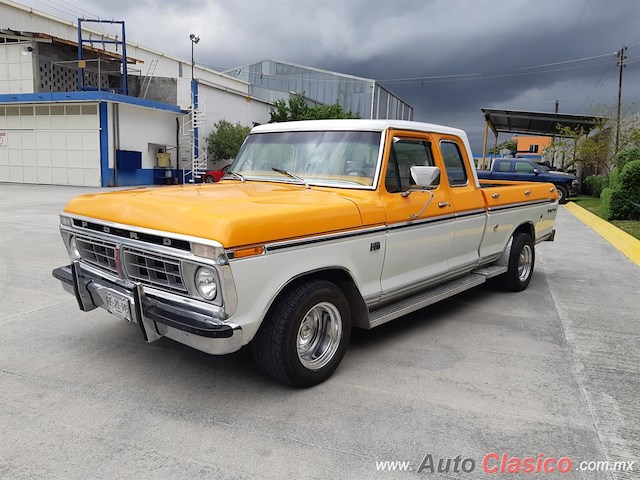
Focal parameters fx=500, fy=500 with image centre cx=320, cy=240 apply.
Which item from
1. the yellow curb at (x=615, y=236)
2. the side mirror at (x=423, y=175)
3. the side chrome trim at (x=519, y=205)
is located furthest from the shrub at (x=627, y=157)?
the side mirror at (x=423, y=175)

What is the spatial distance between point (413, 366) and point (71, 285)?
9.21ft

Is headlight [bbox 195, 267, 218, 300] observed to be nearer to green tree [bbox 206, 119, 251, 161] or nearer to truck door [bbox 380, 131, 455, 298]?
truck door [bbox 380, 131, 455, 298]

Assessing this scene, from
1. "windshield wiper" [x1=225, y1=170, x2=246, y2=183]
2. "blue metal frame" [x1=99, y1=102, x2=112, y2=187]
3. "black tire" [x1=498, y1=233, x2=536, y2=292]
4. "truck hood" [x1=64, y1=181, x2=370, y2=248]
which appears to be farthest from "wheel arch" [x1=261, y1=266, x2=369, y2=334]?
"blue metal frame" [x1=99, y1=102, x2=112, y2=187]

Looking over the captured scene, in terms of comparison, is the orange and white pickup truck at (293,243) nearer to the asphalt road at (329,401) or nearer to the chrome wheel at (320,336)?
the chrome wheel at (320,336)

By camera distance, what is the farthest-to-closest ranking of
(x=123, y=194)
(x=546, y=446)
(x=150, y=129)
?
(x=150, y=129)
(x=123, y=194)
(x=546, y=446)

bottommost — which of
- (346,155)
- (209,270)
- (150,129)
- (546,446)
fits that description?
(546,446)

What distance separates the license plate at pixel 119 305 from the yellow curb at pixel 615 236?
8290 millimetres

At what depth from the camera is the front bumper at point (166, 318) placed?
9.85 ft

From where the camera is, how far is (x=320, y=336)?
3.77m

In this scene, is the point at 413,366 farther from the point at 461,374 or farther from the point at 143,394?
the point at 143,394

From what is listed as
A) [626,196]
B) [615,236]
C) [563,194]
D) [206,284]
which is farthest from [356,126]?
[563,194]

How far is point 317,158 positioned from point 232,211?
58.5 inches

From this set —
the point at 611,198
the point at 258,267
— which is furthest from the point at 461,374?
the point at 611,198

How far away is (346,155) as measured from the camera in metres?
4.29
